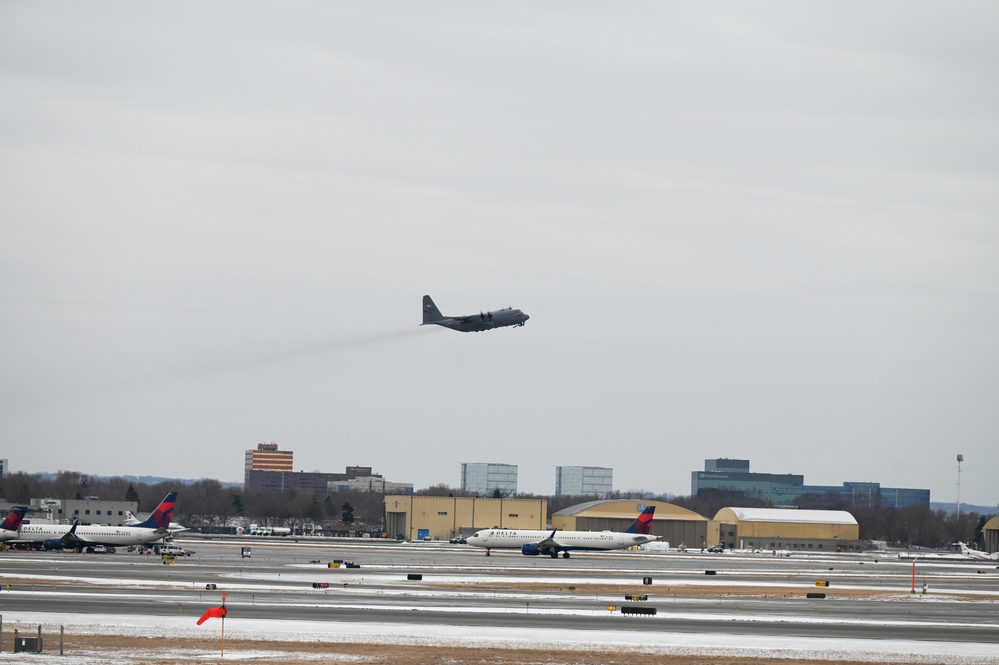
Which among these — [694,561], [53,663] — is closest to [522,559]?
[694,561]

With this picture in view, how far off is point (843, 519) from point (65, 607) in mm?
154653

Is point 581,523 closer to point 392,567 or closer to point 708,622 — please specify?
point 392,567

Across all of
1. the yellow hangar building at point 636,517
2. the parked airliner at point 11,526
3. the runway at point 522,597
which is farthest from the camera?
the yellow hangar building at point 636,517

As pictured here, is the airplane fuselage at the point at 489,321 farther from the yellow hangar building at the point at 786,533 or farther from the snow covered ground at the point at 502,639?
the yellow hangar building at the point at 786,533

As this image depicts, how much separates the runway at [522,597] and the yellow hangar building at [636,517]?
68.4 meters

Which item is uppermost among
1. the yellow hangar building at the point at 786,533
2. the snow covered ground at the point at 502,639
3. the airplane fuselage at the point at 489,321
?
the airplane fuselage at the point at 489,321

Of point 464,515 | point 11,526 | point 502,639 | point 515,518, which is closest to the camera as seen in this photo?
point 502,639

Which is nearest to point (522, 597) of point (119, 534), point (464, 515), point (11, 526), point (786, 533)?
point (119, 534)

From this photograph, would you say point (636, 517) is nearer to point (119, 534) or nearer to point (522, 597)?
point (119, 534)

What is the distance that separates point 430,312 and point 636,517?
8449cm

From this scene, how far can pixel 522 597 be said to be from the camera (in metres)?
66.0

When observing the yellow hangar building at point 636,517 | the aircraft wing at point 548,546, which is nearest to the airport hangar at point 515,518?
the yellow hangar building at point 636,517

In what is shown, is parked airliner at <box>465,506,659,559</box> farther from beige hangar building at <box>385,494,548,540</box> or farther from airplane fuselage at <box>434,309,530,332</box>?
beige hangar building at <box>385,494,548,540</box>

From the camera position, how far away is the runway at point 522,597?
51.1 m
